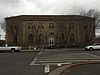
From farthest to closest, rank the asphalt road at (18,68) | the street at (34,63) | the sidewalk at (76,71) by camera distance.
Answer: the street at (34,63), the asphalt road at (18,68), the sidewalk at (76,71)

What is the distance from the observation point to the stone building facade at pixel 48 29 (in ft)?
264

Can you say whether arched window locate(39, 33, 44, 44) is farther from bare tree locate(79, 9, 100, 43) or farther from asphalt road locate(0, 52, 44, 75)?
asphalt road locate(0, 52, 44, 75)

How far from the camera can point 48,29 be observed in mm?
82312

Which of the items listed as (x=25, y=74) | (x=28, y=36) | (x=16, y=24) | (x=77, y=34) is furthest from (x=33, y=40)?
(x=25, y=74)

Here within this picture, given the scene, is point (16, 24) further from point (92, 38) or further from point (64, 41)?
point (92, 38)

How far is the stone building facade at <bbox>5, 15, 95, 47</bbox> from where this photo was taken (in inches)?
3172

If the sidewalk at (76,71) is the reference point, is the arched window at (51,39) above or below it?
above

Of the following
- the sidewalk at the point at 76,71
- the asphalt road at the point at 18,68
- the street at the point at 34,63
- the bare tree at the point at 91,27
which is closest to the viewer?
the sidewalk at the point at 76,71

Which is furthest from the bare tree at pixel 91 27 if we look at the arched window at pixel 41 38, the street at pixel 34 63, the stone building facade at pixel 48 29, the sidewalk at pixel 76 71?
the sidewalk at pixel 76 71

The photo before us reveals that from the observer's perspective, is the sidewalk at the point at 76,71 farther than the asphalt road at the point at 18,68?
No

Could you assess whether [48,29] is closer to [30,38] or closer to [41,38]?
[41,38]

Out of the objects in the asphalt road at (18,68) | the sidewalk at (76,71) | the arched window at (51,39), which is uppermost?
the arched window at (51,39)

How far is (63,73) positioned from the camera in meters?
14.6

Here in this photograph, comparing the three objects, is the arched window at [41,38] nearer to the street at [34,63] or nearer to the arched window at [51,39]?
the arched window at [51,39]
